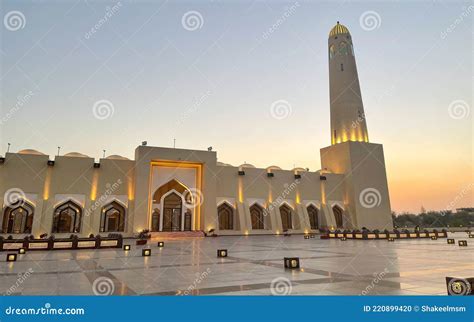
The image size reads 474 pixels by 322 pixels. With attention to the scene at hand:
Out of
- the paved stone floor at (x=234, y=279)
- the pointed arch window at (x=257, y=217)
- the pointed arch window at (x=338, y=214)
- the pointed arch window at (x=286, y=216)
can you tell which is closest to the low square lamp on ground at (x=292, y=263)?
the paved stone floor at (x=234, y=279)

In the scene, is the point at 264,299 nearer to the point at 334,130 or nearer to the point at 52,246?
the point at 52,246

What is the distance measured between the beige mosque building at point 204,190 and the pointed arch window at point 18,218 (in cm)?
5

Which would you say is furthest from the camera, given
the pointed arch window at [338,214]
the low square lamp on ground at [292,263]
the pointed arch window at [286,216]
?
the pointed arch window at [338,214]

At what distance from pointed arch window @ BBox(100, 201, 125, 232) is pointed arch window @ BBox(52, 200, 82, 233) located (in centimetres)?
149

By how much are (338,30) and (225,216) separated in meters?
22.5

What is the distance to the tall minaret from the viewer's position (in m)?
30.8

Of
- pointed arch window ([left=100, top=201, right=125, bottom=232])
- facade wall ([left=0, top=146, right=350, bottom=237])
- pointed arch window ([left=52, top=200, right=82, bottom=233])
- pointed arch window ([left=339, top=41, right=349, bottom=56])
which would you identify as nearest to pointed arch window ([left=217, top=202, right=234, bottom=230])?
facade wall ([left=0, top=146, right=350, bottom=237])

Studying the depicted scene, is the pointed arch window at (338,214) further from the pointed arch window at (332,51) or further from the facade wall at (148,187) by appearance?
the pointed arch window at (332,51)

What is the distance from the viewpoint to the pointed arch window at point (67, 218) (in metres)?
21.1

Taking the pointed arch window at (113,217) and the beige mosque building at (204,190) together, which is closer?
the beige mosque building at (204,190)

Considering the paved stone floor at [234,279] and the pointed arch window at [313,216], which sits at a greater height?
the pointed arch window at [313,216]

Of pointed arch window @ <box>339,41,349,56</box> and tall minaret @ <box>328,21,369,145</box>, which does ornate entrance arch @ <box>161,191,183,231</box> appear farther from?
pointed arch window @ <box>339,41,349,56</box>

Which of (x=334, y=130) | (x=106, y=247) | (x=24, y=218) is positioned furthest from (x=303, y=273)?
(x=334, y=130)

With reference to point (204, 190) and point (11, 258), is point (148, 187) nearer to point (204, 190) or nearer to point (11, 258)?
point (204, 190)
